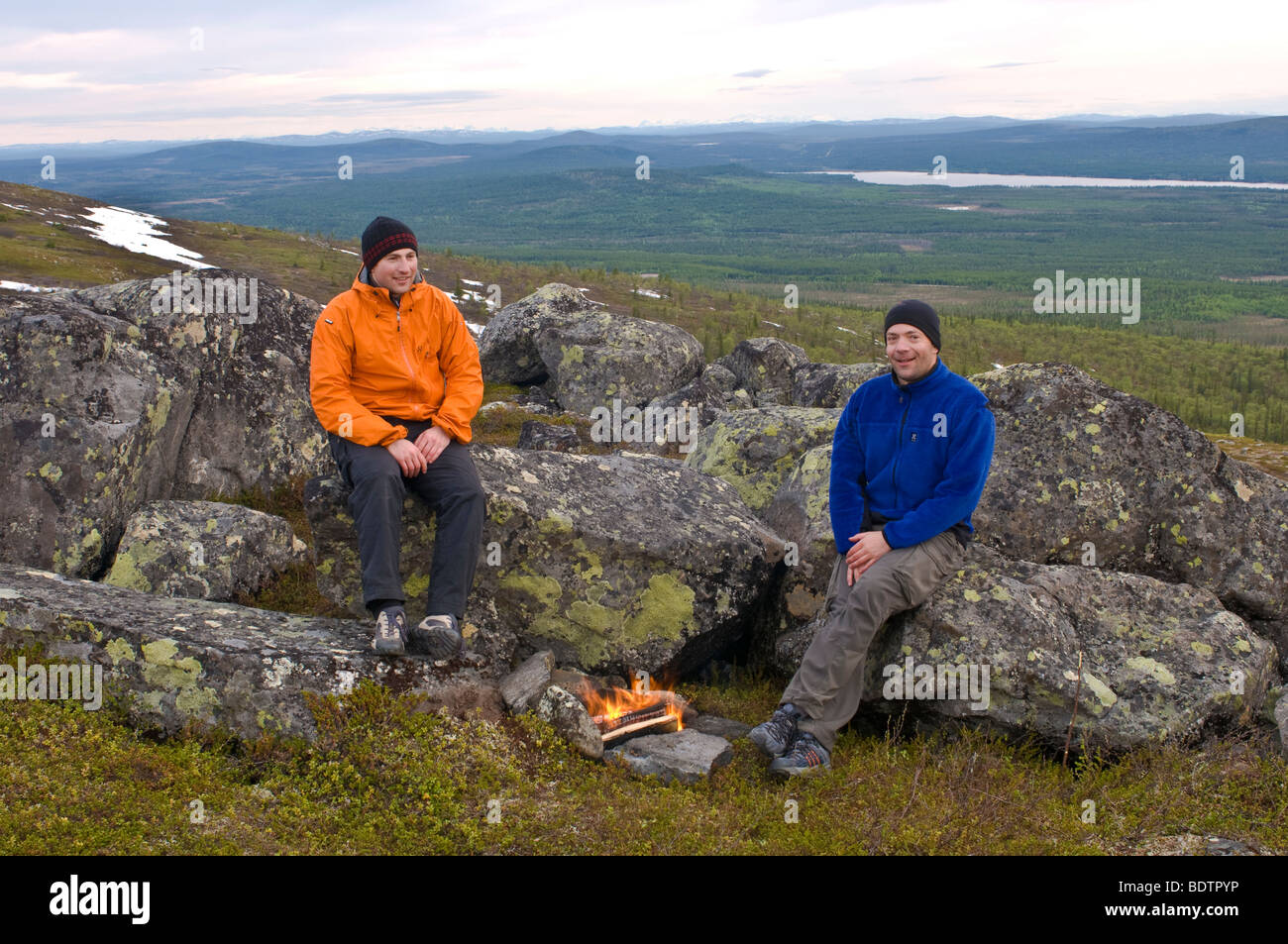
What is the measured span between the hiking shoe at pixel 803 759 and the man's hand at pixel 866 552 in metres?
1.46

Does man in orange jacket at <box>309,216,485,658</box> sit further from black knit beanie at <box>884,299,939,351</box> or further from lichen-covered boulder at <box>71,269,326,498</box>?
lichen-covered boulder at <box>71,269,326,498</box>

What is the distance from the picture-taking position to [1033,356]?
10769cm

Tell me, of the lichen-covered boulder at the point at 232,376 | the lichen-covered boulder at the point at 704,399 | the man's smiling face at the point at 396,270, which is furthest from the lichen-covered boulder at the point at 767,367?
the man's smiling face at the point at 396,270

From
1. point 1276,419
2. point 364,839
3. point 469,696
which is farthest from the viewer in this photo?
Answer: point 1276,419

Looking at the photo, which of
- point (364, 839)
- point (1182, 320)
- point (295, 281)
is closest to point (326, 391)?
point (364, 839)

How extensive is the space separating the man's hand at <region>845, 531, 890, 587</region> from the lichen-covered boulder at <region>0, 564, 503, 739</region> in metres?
3.44

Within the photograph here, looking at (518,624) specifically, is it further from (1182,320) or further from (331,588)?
(1182,320)

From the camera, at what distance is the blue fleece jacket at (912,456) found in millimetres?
8172

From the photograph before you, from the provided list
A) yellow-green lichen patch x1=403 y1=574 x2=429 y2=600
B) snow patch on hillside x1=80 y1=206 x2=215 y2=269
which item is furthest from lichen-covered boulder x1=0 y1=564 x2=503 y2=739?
snow patch on hillside x1=80 y1=206 x2=215 y2=269

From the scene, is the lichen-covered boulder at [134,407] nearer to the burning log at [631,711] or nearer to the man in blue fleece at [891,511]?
the burning log at [631,711]

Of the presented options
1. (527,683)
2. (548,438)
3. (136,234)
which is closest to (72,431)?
(527,683)

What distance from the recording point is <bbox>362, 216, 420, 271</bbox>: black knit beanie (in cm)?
856

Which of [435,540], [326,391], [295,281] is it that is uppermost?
[295,281]
